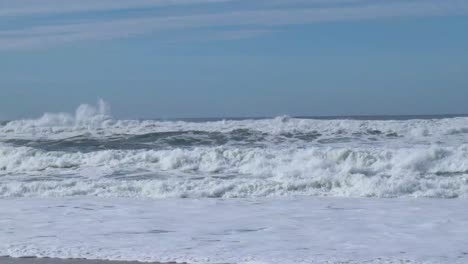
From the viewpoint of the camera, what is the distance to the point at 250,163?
15.2m

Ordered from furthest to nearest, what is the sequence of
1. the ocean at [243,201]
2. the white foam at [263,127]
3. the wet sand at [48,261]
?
1. the white foam at [263,127]
2. the ocean at [243,201]
3. the wet sand at [48,261]

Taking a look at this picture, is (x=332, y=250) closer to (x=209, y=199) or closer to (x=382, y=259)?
(x=382, y=259)

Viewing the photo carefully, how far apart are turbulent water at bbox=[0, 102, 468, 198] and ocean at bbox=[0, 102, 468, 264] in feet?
0.13

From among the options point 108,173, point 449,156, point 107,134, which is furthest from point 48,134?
point 449,156

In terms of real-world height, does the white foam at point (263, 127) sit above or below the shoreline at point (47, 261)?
above

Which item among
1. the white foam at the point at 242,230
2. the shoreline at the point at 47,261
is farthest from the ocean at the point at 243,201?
the shoreline at the point at 47,261

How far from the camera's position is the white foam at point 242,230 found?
729 centimetres

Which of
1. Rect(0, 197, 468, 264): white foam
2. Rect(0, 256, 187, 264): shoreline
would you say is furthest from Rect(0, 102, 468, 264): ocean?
Rect(0, 256, 187, 264): shoreline

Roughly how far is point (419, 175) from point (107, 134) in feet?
44.8

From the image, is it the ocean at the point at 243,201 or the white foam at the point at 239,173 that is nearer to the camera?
the ocean at the point at 243,201

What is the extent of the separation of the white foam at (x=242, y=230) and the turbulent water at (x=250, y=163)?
98 centimetres

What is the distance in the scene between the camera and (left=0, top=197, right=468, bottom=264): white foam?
7.29 m

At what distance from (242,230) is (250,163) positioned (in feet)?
21.8

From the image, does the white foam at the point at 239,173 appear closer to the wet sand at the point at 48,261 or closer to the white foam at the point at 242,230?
the white foam at the point at 242,230
